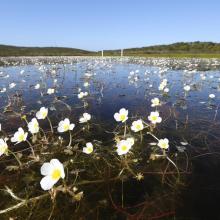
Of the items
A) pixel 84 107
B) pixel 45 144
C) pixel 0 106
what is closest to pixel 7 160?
pixel 45 144

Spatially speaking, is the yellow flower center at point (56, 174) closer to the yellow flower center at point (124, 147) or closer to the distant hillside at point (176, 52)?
the yellow flower center at point (124, 147)

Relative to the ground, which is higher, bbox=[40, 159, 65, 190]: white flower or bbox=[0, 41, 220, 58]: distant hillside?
bbox=[40, 159, 65, 190]: white flower

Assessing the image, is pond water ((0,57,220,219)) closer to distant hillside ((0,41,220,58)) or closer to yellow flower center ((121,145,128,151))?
yellow flower center ((121,145,128,151))

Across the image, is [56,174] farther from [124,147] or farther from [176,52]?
[176,52]

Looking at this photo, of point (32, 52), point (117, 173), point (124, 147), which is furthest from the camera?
point (32, 52)

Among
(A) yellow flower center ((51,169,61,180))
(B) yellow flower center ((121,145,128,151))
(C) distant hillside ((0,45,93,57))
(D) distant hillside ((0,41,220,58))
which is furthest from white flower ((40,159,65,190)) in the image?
(C) distant hillside ((0,45,93,57))

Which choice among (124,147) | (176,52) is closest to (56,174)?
(124,147)

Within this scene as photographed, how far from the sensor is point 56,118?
22.7 ft

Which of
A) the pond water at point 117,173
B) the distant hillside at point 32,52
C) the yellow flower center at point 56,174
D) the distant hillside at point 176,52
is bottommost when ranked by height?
the distant hillside at point 32,52

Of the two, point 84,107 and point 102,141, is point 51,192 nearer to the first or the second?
point 102,141

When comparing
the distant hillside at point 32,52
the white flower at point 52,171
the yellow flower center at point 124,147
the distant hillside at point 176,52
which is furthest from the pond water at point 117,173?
the distant hillside at point 32,52

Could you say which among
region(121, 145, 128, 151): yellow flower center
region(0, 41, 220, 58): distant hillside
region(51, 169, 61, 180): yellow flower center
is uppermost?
region(51, 169, 61, 180): yellow flower center

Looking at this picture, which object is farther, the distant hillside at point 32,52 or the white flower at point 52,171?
the distant hillside at point 32,52

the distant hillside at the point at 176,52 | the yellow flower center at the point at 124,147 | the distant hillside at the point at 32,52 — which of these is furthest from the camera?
the distant hillside at the point at 32,52
